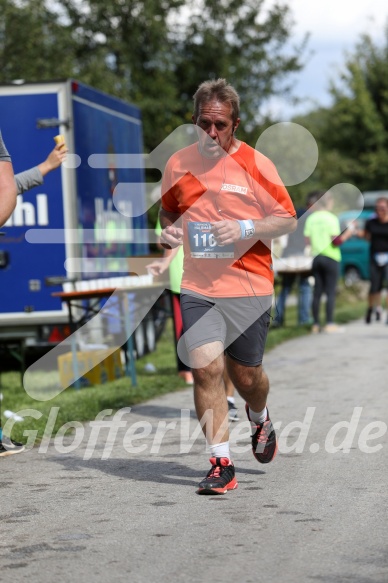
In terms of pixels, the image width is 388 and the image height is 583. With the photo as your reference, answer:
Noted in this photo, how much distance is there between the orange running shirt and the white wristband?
0.13 metres

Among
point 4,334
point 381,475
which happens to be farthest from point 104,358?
point 381,475

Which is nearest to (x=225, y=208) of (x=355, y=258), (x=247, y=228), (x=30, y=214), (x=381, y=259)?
(x=247, y=228)

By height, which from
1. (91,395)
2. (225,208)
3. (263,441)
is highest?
(225,208)

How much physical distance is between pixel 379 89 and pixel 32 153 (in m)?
38.0

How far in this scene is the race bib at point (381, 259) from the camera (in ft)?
64.7

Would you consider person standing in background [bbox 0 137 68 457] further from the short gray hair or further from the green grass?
the short gray hair

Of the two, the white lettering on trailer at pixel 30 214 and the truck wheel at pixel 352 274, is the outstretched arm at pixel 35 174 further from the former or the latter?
the truck wheel at pixel 352 274

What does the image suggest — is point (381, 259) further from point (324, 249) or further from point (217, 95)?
point (217, 95)

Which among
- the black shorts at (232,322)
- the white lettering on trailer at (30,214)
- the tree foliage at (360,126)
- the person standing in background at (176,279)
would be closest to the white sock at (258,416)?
the black shorts at (232,322)

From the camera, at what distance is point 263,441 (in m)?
6.96

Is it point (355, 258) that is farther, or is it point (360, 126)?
point (360, 126)

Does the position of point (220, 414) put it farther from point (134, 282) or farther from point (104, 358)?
point (134, 282)

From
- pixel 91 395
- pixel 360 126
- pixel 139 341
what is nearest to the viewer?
pixel 91 395

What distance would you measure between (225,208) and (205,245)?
23 cm
